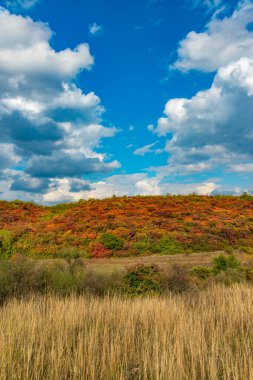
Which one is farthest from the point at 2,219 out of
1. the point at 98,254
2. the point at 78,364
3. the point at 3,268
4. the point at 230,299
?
the point at 78,364

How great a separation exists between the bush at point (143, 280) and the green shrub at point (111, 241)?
31.7ft

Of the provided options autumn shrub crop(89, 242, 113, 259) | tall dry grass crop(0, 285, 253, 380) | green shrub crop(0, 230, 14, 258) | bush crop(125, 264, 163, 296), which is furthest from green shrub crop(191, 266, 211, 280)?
green shrub crop(0, 230, 14, 258)

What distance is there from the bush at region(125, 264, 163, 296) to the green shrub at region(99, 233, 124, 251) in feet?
31.7

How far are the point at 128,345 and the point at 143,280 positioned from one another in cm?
756

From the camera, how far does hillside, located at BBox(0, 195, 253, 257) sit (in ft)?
76.3

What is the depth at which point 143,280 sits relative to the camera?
42.7ft

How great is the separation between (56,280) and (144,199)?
28.6 meters

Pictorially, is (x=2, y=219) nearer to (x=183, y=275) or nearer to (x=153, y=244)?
(x=153, y=244)

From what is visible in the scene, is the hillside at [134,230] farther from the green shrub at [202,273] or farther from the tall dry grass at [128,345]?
the tall dry grass at [128,345]

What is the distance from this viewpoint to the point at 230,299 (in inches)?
335

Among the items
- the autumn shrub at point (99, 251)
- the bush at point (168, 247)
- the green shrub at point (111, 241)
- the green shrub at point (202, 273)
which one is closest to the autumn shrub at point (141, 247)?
the bush at point (168, 247)

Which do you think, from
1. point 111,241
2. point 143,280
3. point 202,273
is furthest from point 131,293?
point 111,241

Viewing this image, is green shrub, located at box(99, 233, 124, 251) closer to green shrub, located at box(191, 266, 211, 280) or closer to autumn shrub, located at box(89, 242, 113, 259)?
autumn shrub, located at box(89, 242, 113, 259)

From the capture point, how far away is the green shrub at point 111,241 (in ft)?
76.4
